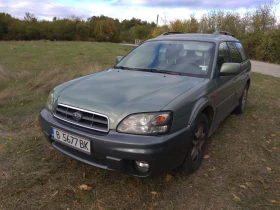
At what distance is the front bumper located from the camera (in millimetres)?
2166

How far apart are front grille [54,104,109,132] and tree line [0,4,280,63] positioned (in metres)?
17.3

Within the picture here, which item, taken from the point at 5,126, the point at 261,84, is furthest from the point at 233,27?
the point at 5,126

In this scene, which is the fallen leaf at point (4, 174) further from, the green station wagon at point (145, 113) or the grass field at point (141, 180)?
the green station wagon at point (145, 113)

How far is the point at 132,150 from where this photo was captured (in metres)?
2.17

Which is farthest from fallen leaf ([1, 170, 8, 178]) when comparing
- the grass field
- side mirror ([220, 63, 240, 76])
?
side mirror ([220, 63, 240, 76])

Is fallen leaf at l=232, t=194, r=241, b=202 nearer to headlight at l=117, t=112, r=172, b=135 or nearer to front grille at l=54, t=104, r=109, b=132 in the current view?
headlight at l=117, t=112, r=172, b=135

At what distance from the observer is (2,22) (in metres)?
39.4

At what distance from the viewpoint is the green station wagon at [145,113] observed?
7.35 ft

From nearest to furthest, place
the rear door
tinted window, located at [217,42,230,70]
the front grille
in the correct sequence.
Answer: the front grille, tinted window, located at [217,42,230,70], the rear door

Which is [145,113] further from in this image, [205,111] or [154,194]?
[205,111]

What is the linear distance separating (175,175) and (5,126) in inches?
118

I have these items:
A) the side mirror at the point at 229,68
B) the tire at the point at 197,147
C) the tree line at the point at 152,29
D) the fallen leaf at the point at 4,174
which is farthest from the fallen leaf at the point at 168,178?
the tree line at the point at 152,29

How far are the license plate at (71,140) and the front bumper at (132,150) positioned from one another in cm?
5

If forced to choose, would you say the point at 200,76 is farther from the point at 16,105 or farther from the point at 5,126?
the point at 16,105
